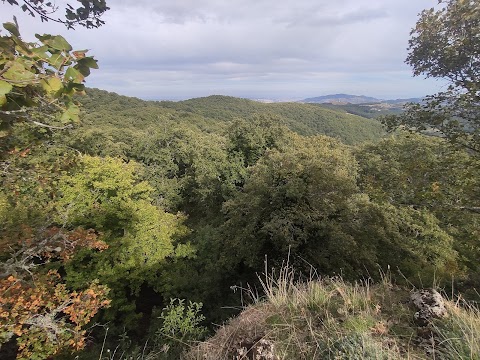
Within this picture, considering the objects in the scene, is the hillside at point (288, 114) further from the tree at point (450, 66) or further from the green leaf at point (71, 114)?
the green leaf at point (71, 114)

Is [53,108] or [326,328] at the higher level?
[53,108]

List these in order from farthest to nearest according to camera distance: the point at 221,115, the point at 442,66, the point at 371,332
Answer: the point at 221,115, the point at 442,66, the point at 371,332

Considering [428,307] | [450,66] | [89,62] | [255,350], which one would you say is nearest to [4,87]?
[89,62]

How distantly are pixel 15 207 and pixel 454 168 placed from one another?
15.1m

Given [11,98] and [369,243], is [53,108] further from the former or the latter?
[369,243]

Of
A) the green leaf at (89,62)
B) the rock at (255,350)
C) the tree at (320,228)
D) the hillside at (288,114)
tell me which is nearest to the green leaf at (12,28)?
the green leaf at (89,62)

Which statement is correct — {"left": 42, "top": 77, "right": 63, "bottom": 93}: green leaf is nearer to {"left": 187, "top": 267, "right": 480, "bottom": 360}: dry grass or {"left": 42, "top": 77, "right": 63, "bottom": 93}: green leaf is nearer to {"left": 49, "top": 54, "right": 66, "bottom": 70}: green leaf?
{"left": 49, "top": 54, "right": 66, "bottom": 70}: green leaf

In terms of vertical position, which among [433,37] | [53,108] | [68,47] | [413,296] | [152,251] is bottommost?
[152,251]

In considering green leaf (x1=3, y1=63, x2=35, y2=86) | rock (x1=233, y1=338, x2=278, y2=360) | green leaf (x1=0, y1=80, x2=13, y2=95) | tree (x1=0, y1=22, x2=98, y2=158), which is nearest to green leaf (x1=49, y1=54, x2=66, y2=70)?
tree (x1=0, y1=22, x2=98, y2=158)

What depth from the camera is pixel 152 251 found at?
12742 mm

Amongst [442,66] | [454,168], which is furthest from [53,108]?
[454,168]

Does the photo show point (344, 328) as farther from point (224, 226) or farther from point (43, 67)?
point (224, 226)

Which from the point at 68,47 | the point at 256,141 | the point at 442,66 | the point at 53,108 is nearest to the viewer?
the point at 68,47

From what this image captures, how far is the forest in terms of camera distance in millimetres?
2422
